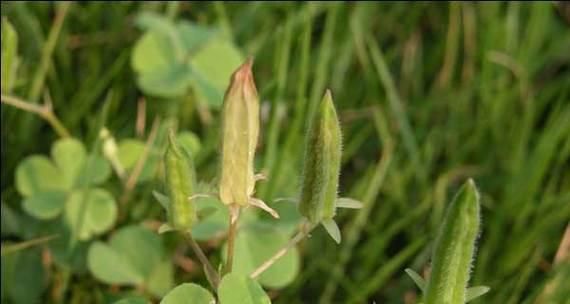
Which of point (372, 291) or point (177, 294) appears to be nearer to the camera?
point (177, 294)

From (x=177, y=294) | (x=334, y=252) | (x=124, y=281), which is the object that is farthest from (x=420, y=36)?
(x=177, y=294)

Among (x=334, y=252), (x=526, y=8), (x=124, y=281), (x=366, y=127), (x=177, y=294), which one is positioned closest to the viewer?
(x=177, y=294)

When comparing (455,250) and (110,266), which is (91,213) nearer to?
(110,266)

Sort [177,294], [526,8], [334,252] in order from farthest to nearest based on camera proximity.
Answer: [526,8] < [334,252] < [177,294]

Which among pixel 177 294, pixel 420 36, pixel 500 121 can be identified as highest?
pixel 420 36

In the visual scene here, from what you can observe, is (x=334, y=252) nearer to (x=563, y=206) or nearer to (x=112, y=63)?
(x=563, y=206)

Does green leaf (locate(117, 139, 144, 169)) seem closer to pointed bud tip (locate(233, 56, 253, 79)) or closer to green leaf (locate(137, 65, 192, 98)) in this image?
green leaf (locate(137, 65, 192, 98))

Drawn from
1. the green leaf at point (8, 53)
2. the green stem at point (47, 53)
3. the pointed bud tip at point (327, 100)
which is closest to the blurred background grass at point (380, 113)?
the green stem at point (47, 53)

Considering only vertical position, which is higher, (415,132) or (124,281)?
(415,132)
